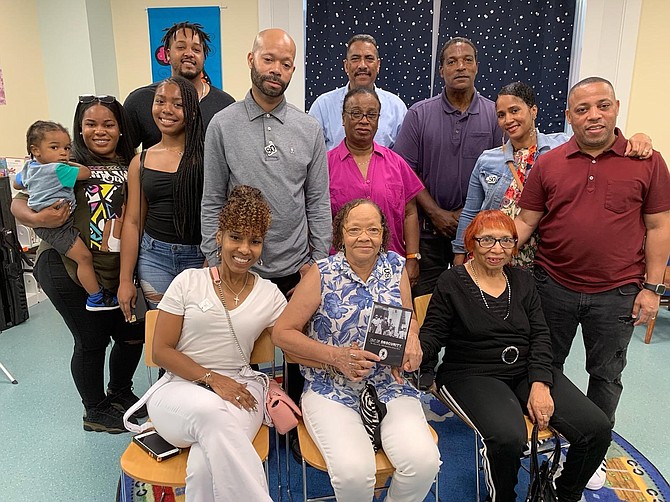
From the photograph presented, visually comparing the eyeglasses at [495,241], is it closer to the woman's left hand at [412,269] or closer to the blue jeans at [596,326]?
the blue jeans at [596,326]

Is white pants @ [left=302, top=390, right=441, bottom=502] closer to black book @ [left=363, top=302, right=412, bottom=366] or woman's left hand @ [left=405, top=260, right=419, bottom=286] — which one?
black book @ [left=363, top=302, right=412, bottom=366]

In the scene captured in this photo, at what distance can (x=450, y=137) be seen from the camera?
9.25ft

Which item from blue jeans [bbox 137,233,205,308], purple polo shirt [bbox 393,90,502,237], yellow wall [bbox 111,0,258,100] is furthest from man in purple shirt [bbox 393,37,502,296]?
yellow wall [bbox 111,0,258,100]

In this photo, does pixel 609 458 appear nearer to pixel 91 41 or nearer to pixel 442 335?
pixel 442 335

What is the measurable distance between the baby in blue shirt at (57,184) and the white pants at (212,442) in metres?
0.84

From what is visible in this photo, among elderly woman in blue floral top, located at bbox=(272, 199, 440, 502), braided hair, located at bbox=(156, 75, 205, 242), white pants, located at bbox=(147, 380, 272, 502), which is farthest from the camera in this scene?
braided hair, located at bbox=(156, 75, 205, 242)

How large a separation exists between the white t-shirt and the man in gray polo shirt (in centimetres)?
22

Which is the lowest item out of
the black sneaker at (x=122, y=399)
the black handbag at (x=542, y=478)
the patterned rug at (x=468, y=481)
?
the patterned rug at (x=468, y=481)

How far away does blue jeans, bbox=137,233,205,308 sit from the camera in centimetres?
231

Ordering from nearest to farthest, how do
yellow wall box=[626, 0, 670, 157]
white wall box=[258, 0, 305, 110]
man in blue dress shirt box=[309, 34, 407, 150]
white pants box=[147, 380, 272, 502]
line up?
white pants box=[147, 380, 272, 502] < man in blue dress shirt box=[309, 34, 407, 150] < yellow wall box=[626, 0, 670, 157] < white wall box=[258, 0, 305, 110]

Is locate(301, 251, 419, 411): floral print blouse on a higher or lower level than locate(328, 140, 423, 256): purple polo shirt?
lower

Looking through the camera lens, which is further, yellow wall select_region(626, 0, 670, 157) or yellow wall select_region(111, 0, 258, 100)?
yellow wall select_region(111, 0, 258, 100)

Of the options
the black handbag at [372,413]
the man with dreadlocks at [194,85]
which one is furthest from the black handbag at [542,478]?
the man with dreadlocks at [194,85]

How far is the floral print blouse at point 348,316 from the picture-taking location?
6.48 ft
